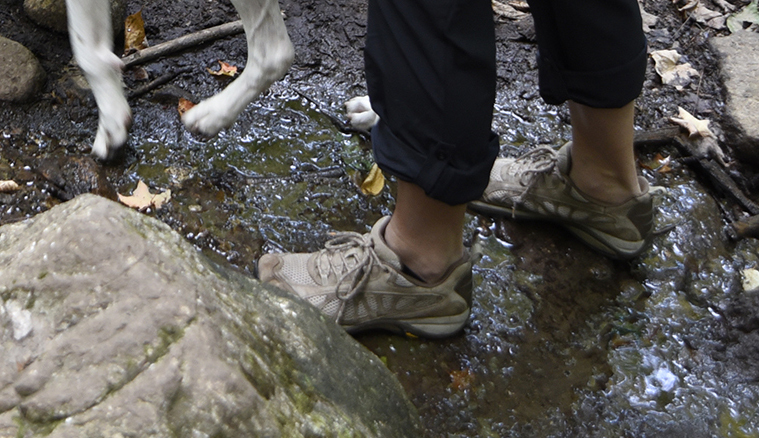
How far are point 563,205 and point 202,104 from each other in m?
1.56

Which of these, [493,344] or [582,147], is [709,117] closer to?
[582,147]

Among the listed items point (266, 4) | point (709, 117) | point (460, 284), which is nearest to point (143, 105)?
point (266, 4)

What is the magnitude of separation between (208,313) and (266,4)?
1667 millimetres

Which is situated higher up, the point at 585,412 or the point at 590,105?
the point at 590,105

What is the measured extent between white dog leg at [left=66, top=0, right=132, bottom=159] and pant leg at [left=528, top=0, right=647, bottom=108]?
1.58m

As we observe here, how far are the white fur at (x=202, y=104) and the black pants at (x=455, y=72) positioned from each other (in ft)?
3.11

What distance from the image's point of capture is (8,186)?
2.36 meters

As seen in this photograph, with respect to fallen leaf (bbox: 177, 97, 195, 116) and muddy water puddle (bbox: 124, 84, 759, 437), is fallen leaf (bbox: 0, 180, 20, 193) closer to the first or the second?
muddy water puddle (bbox: 124, 84, 759, 437)

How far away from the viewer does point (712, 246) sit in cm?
253

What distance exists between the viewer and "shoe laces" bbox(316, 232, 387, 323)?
1.99m

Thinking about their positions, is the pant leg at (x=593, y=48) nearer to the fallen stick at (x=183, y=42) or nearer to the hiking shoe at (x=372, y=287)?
the hiking shoe at (x=372, y=287)

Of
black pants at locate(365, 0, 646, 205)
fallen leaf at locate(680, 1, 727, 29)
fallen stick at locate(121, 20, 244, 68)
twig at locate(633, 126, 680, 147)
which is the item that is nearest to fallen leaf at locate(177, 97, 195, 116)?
fallen stick at locate(121, 20, 244, 68)

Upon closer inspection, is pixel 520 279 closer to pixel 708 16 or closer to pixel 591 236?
pixel 591 236

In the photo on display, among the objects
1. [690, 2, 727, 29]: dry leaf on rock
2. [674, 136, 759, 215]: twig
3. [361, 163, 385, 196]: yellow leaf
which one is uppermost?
[690, 2, 727, 29]: dry leaf on rock
